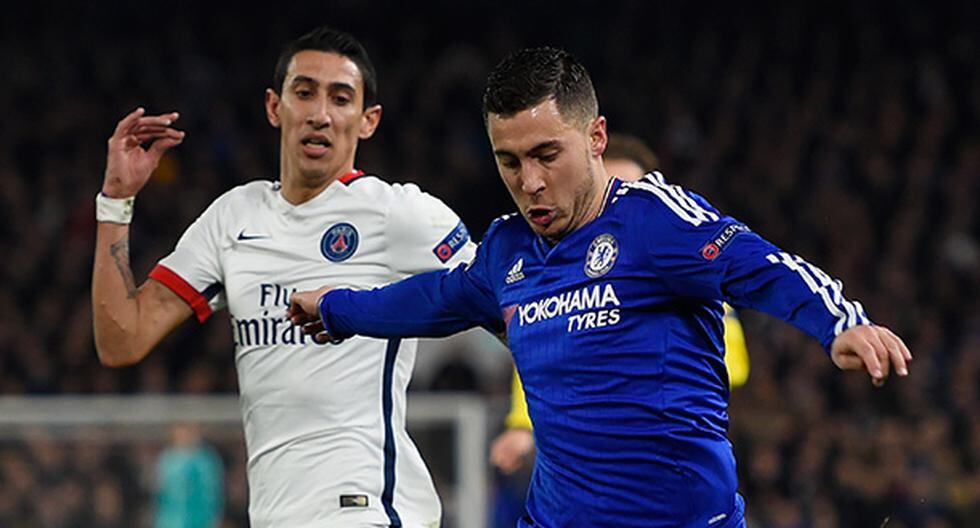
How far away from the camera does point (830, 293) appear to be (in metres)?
2.98

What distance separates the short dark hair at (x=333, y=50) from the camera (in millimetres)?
4535

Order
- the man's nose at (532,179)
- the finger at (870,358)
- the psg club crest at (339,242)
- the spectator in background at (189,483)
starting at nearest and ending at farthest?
the finger at (870,358) < the man's nose at (532,179) < the psg club crest at (339,242) < the spectator in background at (189,483)

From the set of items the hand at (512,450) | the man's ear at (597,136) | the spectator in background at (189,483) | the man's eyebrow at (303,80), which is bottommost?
the spectator in background at (189,483)

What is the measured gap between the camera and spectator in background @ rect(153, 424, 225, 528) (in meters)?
8.76

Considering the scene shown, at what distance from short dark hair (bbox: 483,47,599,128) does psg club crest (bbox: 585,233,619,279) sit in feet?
0.92

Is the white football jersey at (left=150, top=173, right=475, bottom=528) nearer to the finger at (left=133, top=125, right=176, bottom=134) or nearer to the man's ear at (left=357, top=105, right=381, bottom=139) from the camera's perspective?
the man's ear at (left=357, top=105, right=381, bottom=139)

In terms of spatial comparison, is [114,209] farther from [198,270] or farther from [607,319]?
[607,319]

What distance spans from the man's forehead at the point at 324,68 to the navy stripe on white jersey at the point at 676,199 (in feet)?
4.10

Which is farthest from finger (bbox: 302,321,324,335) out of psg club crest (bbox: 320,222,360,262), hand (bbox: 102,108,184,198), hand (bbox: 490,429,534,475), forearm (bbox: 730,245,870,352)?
hand (bbox: 490,429,534,475)

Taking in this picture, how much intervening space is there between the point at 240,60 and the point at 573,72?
1388 centimetres

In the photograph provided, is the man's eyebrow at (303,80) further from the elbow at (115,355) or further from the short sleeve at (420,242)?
the elbow at (115,355)

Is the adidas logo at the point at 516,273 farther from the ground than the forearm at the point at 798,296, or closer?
farther from the ground

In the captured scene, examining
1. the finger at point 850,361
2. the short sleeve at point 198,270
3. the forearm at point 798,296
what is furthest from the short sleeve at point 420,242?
the finger at point 850,361

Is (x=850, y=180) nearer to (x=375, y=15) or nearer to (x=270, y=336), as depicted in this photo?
(x=375, y=15)
